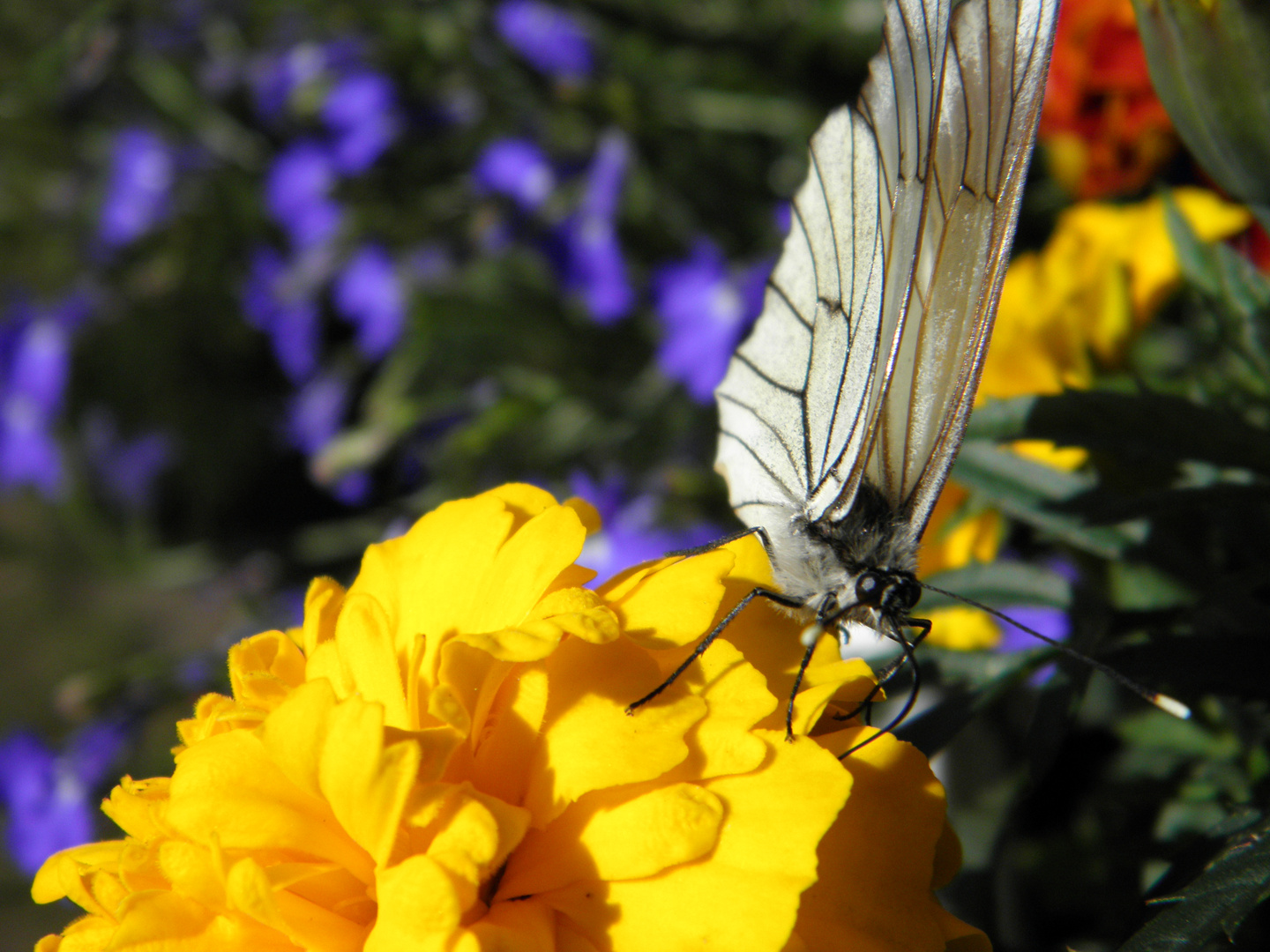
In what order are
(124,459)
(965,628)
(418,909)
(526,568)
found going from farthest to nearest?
(124,459), (965,628), (526,568), (418,909)

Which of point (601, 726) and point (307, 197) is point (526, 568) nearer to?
point (601, 726)

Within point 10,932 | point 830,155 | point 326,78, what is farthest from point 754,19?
point 10,932

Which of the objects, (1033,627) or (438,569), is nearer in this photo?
(438,569)

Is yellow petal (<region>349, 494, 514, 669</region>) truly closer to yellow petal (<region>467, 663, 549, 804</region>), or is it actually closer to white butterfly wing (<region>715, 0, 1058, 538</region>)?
yellow petal (<region>467, 663, 549, 804</region>)

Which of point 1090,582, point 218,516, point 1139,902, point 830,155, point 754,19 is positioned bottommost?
point 1139,902

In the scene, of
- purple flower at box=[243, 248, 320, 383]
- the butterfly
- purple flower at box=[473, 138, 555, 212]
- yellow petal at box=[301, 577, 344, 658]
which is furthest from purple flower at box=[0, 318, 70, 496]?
the butterfly

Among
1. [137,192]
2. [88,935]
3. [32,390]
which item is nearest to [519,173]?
[137,192]

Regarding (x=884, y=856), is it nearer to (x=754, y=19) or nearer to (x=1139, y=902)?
(x=1139, y=902)
